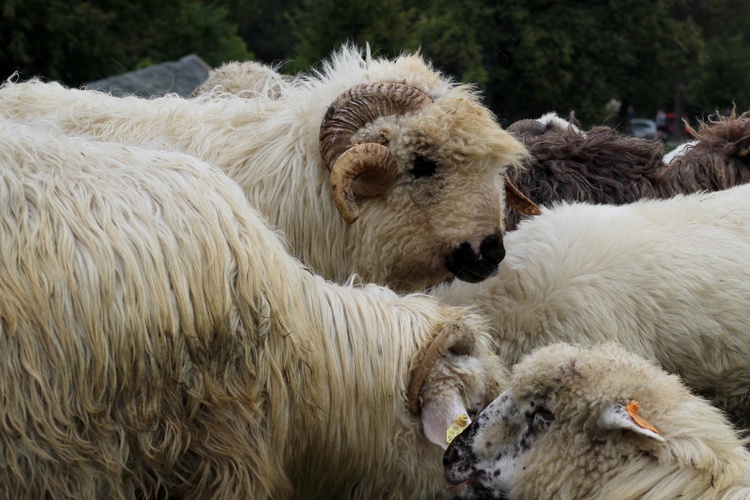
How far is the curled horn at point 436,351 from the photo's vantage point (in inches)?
148

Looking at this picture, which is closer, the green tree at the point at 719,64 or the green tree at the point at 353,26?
the green tree at the point at 353,26

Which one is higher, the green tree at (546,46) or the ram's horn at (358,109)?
the ram's horn at (358,109)

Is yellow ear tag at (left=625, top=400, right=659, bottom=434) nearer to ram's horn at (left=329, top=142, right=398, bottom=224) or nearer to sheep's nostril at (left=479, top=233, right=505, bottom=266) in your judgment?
sheep's nostril at (left=479, top=233, right=505, bottom=266)

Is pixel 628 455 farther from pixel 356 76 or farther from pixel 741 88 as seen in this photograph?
pixel 741 88

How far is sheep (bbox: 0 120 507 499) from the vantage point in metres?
3.16

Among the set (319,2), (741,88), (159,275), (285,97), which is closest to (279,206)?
(285,97)

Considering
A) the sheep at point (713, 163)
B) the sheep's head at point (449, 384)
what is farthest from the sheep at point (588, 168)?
the sheep's head at point (449, 384)

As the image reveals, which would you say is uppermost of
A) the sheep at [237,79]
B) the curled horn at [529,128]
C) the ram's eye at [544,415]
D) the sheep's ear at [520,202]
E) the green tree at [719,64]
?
the sheep at [237,79]

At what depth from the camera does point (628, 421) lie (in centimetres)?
325

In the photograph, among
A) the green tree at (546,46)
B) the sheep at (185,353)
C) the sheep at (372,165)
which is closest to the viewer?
the sheep at (185,353)

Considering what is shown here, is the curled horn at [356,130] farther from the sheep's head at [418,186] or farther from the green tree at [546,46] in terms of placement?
the green tree at [546,46]

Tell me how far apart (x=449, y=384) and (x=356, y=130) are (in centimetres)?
164

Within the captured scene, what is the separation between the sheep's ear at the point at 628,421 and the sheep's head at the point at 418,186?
1.54 metres

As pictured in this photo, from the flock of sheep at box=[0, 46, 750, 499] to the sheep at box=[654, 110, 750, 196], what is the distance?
4.21 feet
